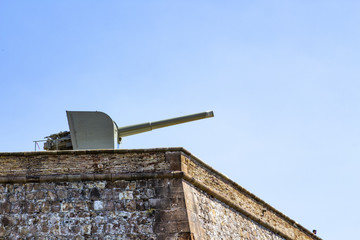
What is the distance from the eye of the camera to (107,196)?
8.30 m

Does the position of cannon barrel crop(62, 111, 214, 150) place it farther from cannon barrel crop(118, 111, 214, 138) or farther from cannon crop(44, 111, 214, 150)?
cannon barrel crop(118, 111, 214, 138)

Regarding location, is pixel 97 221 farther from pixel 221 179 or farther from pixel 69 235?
pixel 221 179

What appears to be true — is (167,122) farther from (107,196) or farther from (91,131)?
(107,196)

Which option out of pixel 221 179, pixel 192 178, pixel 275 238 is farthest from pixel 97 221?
pixel 275 238

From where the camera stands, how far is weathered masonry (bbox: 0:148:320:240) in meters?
8.01

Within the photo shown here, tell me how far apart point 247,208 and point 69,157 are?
338 cm

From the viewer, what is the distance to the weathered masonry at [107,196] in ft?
26.3

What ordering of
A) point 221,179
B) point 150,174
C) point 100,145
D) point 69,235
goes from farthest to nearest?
point 100,145, point 221,179, point 150,174, point 69,235

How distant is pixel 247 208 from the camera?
10141 mm

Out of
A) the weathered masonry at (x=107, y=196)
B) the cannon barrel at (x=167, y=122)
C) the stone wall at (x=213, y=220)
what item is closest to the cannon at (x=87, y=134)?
the cannon barrel at (x=167, y=122)

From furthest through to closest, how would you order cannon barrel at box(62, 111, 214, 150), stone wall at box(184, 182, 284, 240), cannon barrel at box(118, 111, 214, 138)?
1. cannon barrel at box(118, 111, 214, 138)
2. cannon barrel at box(62, 111, 214, 150)
3. stone wall at box(184, 182, 284, 240)

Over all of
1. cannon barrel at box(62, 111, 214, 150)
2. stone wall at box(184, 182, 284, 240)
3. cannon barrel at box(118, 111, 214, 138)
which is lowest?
stone wall at box(184, 182, 284, 240)

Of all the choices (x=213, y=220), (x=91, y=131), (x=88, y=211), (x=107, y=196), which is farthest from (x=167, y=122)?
(x=88, y=211)

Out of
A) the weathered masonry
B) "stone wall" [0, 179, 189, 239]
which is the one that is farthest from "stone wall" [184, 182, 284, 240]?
"stone wall" [0, 179, 189, 239]
